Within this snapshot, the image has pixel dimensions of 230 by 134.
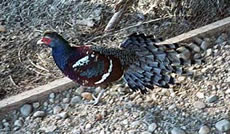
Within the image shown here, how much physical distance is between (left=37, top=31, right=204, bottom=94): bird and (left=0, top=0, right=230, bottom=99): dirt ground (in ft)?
1.83

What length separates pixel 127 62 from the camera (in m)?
3.24

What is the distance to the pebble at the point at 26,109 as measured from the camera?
11.3 feet

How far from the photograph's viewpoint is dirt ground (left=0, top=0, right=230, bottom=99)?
3832mm

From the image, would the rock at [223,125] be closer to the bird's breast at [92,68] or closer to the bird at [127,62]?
the bird at [127,62]

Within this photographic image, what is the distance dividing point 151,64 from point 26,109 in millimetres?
977

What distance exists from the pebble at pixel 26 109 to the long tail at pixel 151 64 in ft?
Answer: 2.47

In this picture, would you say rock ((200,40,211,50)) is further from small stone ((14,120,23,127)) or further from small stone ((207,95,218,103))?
small stone ((14,120,23,127))

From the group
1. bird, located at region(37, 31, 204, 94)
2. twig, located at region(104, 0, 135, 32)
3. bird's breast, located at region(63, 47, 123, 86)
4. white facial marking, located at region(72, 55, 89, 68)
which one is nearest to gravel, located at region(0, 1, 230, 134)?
bird, located at region(37, 31, 204, 94)

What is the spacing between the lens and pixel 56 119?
3.37m

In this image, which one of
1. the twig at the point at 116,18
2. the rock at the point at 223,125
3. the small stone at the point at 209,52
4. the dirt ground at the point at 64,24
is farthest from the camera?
the twig at the point at 116,18

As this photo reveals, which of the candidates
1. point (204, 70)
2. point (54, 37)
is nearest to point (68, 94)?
point (54, 37)

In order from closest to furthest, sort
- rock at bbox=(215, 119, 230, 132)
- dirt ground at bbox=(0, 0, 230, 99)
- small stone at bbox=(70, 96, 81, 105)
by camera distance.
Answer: rock at bbox=(215, 119, 230, 132)
small stone at bbox=(70, 96, 81, 105)
dirt ground at bbox=(0, 0, 230, 99)

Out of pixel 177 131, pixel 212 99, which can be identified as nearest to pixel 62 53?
pixel 177 131

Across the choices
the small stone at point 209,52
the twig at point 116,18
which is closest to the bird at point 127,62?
the small stone at point 209,52
